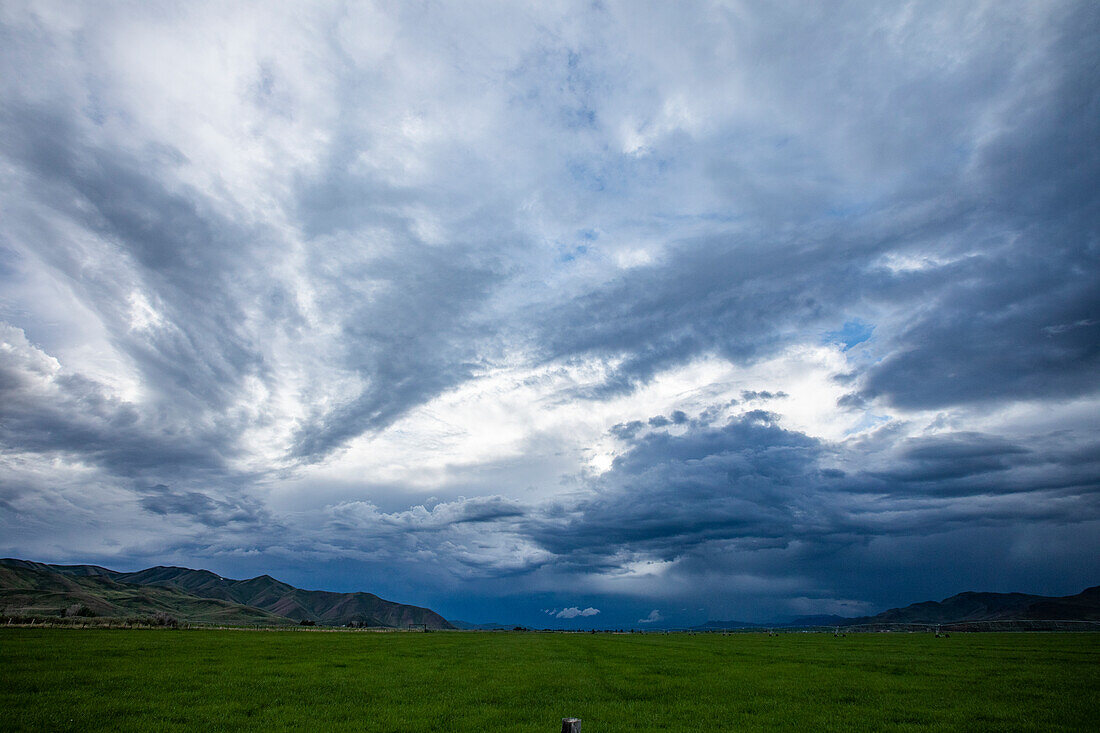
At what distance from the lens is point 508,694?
34344 mm

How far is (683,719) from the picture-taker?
27.7 metres

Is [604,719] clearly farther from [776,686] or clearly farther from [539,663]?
[539,663]

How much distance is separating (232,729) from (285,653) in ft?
128

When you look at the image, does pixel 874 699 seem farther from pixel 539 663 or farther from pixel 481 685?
pixel 539 663

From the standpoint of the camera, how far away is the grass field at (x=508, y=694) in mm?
25656

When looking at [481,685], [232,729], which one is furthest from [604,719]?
[232,729]

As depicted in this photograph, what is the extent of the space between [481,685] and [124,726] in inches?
846

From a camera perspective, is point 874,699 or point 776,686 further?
point 776,686

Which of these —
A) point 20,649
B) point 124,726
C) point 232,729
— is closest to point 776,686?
point 232,729

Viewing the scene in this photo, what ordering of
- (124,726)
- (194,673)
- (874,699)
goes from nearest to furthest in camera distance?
(124,726)
(874,699)
(194,673)

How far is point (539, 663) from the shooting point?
2119 inches

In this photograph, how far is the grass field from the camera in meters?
25.7

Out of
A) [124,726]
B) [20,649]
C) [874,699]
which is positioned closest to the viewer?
[124,726]

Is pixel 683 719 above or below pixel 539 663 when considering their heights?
above
